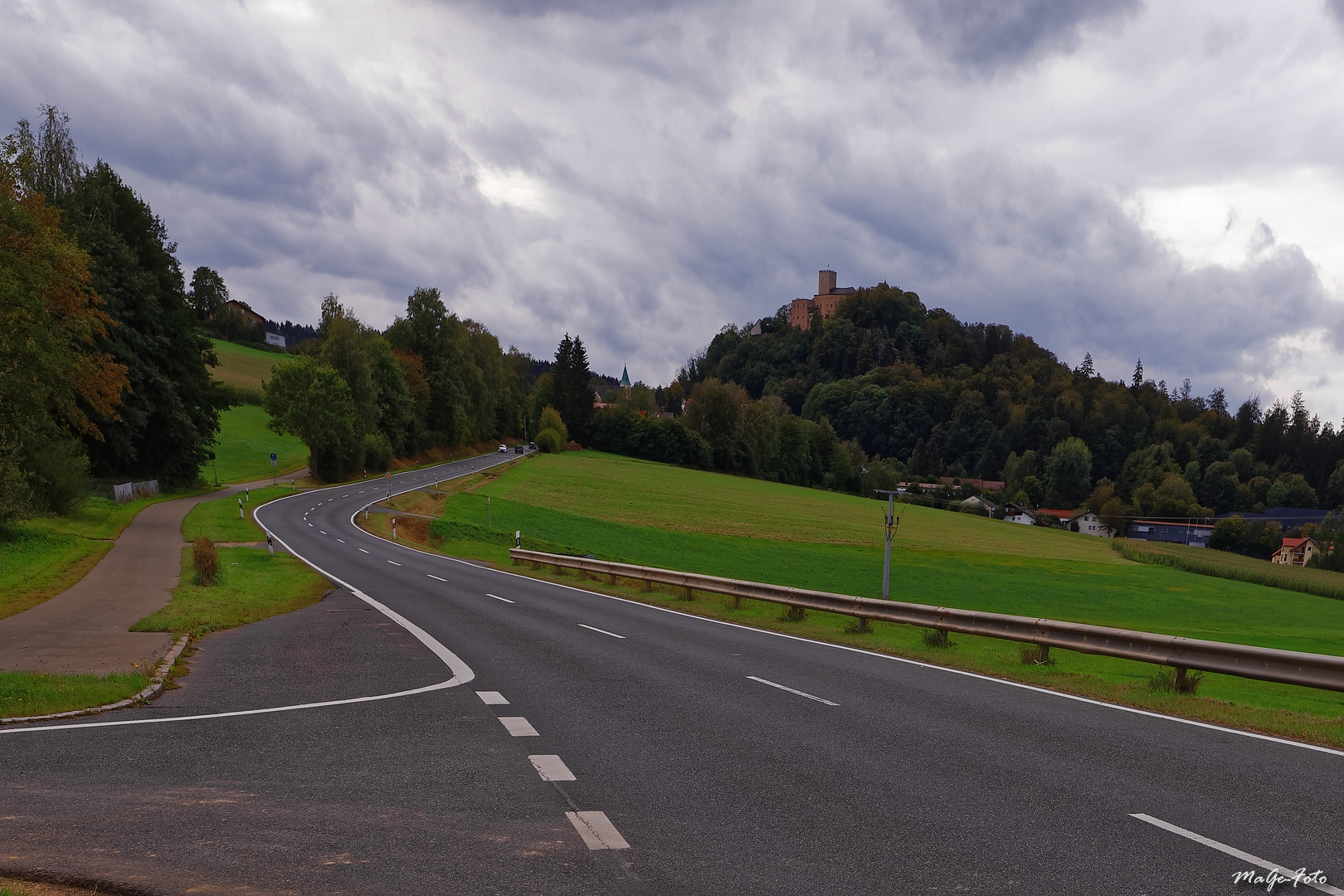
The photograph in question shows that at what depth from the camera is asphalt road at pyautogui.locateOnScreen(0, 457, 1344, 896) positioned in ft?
16.7

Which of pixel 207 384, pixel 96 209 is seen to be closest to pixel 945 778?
pixel 96 209

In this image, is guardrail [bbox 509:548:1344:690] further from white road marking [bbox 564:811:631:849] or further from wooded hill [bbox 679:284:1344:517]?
wooded hill [bbox 679:284:1344:517]

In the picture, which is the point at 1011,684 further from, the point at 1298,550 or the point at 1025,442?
the point at 1025,442

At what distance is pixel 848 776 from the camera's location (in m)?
7.17

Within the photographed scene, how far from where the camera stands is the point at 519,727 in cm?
881

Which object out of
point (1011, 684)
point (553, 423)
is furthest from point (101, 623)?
point (553, 423)

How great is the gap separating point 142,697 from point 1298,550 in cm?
12898

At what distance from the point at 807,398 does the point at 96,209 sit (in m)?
159

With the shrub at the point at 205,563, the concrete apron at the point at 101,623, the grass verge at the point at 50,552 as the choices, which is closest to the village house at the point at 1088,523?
the grass verge at the point at 50,552

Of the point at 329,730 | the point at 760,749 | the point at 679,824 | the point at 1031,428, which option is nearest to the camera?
the point at 679,824

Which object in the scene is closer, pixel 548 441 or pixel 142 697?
pixel 142 697

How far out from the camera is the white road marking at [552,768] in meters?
7.01

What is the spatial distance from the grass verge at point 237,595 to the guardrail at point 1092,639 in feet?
34.9

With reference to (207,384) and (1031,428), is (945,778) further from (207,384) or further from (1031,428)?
(1031,428)
